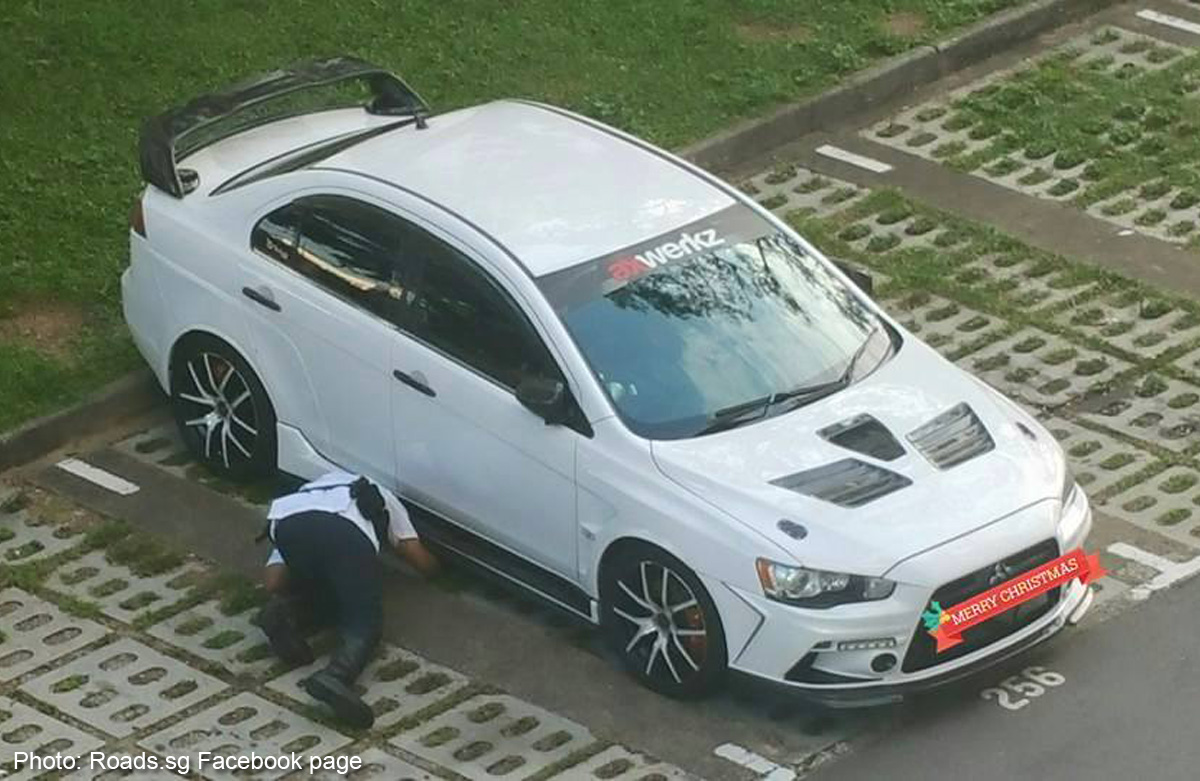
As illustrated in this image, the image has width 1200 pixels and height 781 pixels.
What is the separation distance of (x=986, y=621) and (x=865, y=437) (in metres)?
0.86

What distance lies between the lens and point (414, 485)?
34.4ft

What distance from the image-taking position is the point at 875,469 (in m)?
9.66

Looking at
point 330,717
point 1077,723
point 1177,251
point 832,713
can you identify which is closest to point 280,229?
point 330,717

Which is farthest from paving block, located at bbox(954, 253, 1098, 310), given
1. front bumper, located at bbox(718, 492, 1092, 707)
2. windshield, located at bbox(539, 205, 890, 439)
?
front bumper, located at bbox(718, 492, 1092, 707)

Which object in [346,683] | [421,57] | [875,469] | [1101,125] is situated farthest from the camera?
[421,57]

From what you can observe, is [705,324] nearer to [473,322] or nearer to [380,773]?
[473,322]

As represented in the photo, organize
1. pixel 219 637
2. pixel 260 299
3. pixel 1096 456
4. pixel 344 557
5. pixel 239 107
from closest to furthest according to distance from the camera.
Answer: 1. pixel 344 557
2. pixel 219 637
3. pixel 260 299
4. pixel 1096 456
5. pixel 239 107

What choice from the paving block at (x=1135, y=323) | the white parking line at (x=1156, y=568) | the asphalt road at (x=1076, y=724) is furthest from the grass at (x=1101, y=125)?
the asphalt road at (x=1076, y=724)

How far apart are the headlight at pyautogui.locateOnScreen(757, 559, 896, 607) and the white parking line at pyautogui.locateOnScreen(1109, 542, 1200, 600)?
1.67 metres

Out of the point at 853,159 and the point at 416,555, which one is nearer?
the point at 416,555

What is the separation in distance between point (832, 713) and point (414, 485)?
198cm

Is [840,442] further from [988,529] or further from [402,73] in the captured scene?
[402,73]

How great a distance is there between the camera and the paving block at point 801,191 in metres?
13.9

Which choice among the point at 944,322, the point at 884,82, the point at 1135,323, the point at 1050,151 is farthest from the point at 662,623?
the point at 884,82
